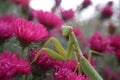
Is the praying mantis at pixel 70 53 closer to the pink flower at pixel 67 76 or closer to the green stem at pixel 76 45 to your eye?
the green stem at pixel 76 45

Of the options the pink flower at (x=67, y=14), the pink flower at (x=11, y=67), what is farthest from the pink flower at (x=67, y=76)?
the pink flower at (x=67, y=14)

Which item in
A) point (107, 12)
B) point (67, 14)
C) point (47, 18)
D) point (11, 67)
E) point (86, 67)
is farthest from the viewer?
point (107, 12)

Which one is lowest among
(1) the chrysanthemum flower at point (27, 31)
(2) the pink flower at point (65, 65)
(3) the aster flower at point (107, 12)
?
(2) the pink flower at point (65, 65)

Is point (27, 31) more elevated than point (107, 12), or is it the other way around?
point (107, 12)

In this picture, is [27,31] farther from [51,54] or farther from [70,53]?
[70,53]

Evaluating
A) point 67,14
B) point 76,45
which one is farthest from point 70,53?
point 67,14

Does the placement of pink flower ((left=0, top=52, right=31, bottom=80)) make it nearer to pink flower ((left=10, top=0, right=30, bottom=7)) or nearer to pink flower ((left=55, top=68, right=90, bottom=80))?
pink flower ((left=55, top=68, right=90, bottom=80))

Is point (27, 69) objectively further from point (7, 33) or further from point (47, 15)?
point (47, 15)
